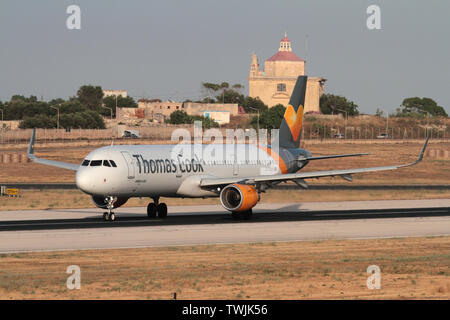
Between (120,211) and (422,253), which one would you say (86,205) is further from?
(422,253)

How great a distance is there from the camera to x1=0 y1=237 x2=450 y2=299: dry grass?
963 inches

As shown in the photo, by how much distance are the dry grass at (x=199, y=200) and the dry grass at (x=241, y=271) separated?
24.9m

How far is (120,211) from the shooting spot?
53.8 metres

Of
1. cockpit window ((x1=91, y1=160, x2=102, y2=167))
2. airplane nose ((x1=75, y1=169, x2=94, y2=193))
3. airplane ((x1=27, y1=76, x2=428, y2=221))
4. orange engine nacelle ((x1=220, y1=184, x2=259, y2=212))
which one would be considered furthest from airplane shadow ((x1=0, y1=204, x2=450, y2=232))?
cockpit window ((x1=91, y1=160, x2=102, y2=167))

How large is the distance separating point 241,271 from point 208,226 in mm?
15493

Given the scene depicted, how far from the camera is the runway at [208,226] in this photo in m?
37.1

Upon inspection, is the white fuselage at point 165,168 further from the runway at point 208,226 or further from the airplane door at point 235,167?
the runway at point 208,226

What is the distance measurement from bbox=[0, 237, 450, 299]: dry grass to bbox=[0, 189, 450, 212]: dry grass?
2493cm

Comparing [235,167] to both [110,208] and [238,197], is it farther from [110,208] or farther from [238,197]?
[110,208]

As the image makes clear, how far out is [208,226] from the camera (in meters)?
44.0

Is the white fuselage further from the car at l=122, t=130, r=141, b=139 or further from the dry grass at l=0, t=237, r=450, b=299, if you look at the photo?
the car at l=122, t=130, r=141, b=139

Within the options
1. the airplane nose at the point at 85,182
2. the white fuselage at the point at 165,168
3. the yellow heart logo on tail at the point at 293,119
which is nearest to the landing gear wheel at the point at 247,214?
the white fuselage at the point at 165,168

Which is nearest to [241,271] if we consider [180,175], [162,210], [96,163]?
[96,163]
